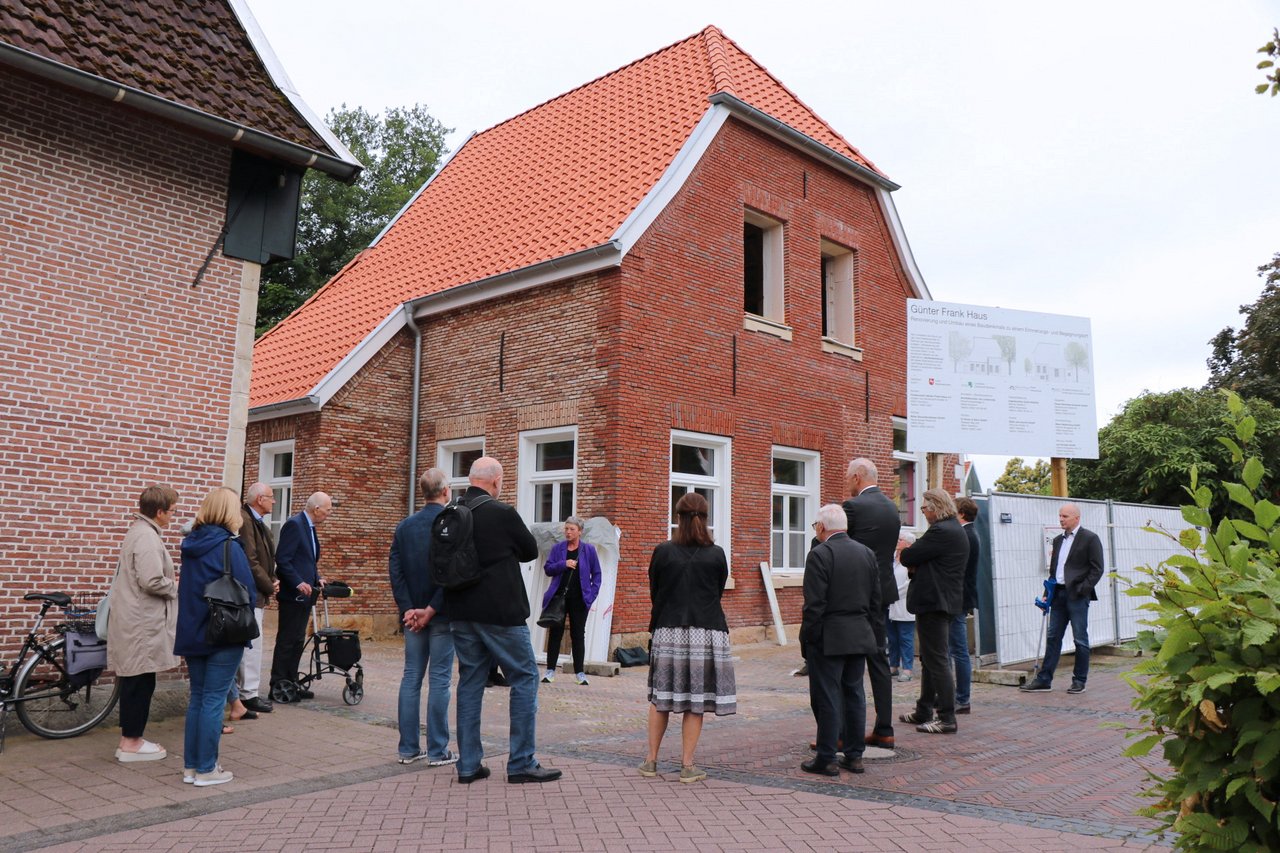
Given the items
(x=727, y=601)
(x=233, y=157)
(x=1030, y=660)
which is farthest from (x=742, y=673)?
(x=233, y=157)

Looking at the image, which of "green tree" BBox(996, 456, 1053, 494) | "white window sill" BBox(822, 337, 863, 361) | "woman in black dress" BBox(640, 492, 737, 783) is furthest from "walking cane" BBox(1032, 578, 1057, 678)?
"green tree" BBox(996, 456, 1053, 494)

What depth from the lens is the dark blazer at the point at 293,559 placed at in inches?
330

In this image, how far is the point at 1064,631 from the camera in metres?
9.63

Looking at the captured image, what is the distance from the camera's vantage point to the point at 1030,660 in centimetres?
1087

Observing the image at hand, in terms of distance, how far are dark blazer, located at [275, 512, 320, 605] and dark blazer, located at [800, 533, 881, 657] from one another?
4.47 meters

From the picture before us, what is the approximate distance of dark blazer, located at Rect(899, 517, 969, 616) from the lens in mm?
7508

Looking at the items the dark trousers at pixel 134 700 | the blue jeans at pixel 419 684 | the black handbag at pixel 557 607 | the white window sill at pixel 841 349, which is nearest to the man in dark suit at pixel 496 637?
the blue jeans at pixel 419 684

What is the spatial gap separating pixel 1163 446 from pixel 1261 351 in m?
8.56

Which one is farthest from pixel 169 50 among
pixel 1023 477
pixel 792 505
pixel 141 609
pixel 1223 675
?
pixel 1023 477

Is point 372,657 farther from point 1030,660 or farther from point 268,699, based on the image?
point 1030,660

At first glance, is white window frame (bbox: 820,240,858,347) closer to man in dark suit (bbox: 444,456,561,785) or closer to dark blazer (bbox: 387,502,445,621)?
dark blazer (bbox: 387,502,445,621)

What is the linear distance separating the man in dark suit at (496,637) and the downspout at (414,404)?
30.1ft

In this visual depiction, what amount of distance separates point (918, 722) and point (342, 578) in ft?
29.6

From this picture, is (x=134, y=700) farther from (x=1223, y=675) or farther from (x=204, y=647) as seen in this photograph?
(x=1223, y=675)
